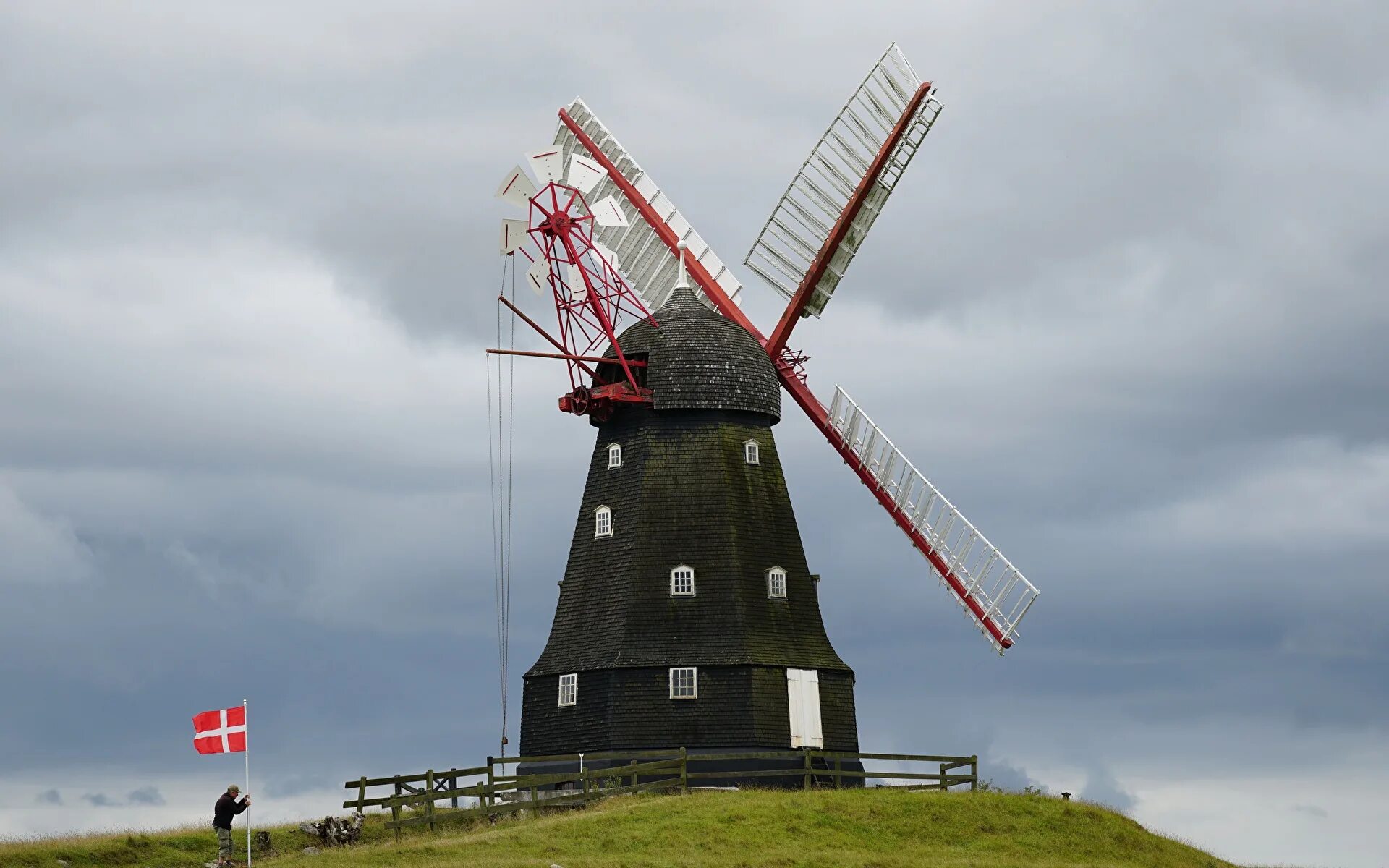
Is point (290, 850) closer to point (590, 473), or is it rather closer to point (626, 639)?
point (626, 639)

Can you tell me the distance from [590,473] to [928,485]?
9.35 metres

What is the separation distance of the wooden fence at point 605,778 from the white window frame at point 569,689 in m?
1.43

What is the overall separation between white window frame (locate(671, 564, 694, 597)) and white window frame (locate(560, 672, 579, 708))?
341 cm

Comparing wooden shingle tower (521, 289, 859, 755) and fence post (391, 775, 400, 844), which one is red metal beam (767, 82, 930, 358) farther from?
fence post (391, 775, 400, 844)

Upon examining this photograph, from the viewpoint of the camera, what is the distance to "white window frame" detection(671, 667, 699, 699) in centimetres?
4959

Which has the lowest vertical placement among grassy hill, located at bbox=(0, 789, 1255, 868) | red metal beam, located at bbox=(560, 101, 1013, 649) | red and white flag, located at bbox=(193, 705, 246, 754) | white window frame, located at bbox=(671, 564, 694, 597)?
grassy hill, located at bbox=(0, 789, 1255, 868)

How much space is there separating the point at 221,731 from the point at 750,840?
11723 mm

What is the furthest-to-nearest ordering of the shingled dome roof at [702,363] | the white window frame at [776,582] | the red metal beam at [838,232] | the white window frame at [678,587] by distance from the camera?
the red metal beam at [838,232] → the shingled dome roof at [702,363] → the white window frame at [776,582] → the white window frame at [678,587]

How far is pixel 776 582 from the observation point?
5175cm

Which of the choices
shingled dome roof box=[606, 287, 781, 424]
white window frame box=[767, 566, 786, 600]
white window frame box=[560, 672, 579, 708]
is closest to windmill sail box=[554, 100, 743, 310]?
shingled dome roof box=[606, 287, 781, 424]

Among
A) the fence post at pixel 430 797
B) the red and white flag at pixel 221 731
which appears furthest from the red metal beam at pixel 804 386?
the red and white flag at pixel 221 731

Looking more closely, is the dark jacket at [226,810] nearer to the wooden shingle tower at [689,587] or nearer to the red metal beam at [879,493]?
the wooden shingle tower at [689,587]

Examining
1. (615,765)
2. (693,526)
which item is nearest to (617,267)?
(693,526)

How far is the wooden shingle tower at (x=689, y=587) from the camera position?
163ft
